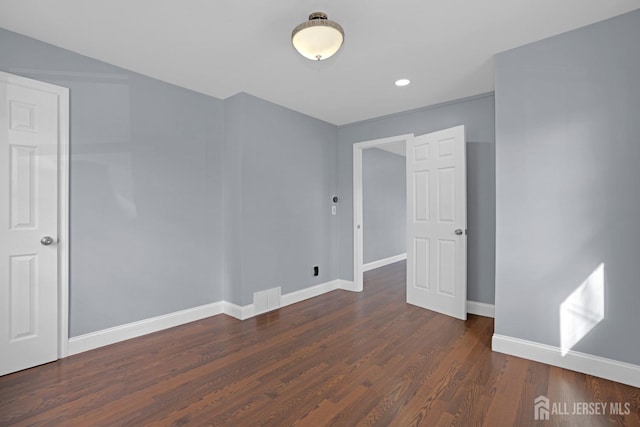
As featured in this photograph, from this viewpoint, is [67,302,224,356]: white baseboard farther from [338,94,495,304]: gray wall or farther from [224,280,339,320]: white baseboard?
[338,94,495,304]: gray wall

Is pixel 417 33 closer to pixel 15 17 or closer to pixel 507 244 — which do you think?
pixel 507 244

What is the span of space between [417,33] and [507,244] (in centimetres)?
185

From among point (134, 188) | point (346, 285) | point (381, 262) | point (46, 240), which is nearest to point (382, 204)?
point (381, 262)

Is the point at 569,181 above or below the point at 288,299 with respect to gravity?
above

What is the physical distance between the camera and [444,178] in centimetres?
358

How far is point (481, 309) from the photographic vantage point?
140 inches

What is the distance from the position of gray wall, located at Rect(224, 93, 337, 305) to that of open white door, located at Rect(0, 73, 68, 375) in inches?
60.7

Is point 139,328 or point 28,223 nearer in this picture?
point 28,223

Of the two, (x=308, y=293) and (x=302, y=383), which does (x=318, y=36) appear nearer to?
(x=302, y=383)

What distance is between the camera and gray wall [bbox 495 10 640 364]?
2.14 metres

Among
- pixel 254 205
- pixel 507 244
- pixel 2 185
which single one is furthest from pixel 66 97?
pixel 507 244

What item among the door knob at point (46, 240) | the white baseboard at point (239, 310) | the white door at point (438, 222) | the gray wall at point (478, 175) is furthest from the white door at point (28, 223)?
the gray wall at point (478, 175)

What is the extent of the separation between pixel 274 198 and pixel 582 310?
3.11 metres

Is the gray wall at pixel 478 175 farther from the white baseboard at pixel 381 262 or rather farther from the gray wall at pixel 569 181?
the white baseboard at pixel 381 262
